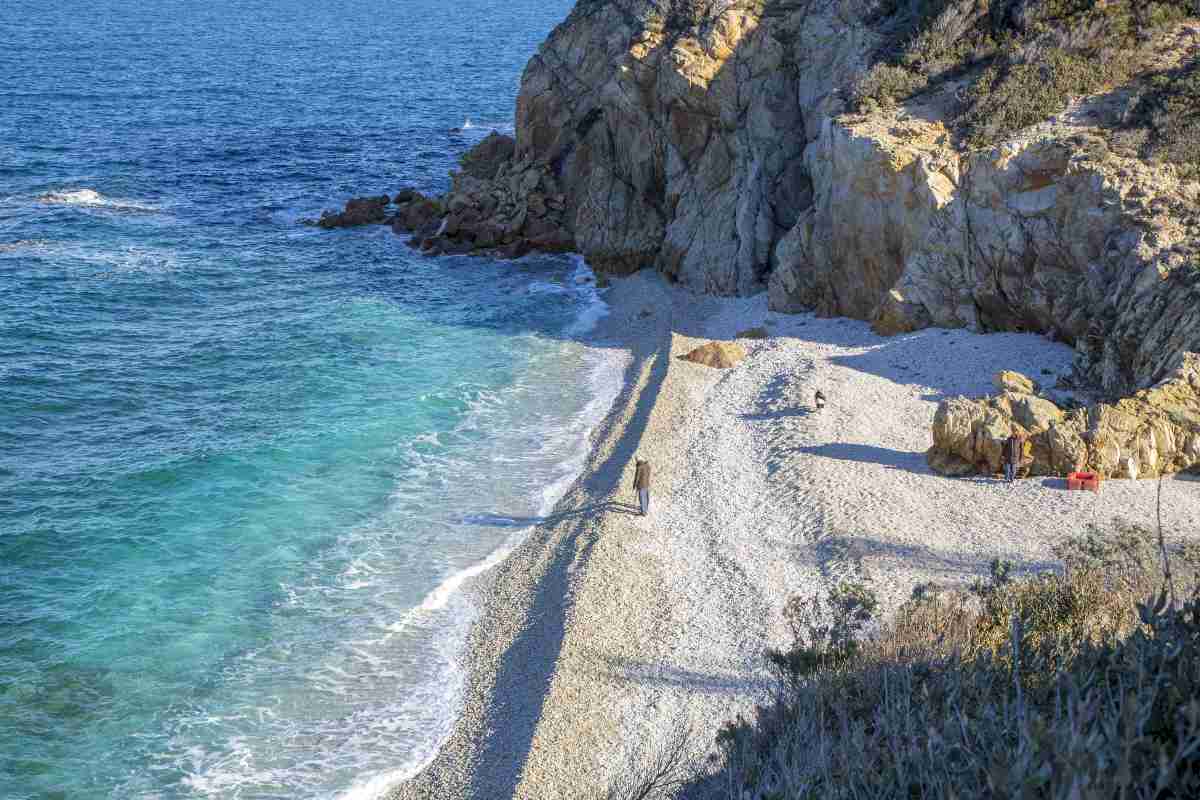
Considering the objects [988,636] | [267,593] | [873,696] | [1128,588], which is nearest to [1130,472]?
[1128,588]

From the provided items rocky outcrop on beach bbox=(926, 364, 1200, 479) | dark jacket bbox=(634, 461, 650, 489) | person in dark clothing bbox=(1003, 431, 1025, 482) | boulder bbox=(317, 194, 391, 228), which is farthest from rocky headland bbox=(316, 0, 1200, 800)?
boulder bbox=(317, 194, 391, 228)

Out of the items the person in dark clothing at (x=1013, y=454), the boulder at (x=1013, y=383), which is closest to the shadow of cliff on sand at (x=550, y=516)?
the person in dark clothing at (x=1013, y=454)

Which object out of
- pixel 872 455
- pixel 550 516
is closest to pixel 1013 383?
pixel 872 455

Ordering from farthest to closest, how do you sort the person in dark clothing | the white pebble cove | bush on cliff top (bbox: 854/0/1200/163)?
bush on cliff top (bbox: 854/0/1200/163)
the person in dark clothing
the white pebble cove

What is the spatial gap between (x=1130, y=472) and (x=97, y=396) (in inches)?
955

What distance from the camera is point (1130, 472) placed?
17672 millimetres

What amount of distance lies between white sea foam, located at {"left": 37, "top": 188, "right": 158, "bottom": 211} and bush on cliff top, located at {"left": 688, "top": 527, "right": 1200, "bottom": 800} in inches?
1542

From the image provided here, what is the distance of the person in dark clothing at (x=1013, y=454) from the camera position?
18.5 m

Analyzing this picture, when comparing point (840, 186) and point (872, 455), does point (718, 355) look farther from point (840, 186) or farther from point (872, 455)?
point (872, 455)

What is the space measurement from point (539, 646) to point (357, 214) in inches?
1206

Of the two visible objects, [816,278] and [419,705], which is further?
[816,278]

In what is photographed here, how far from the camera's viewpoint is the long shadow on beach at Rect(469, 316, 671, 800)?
1383 centimetres

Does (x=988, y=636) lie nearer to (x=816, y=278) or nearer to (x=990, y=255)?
(x=990, y=255)

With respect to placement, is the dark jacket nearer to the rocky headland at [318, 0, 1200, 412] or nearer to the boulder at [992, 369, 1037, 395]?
the boulder at [992, 369, 1037, 395]
